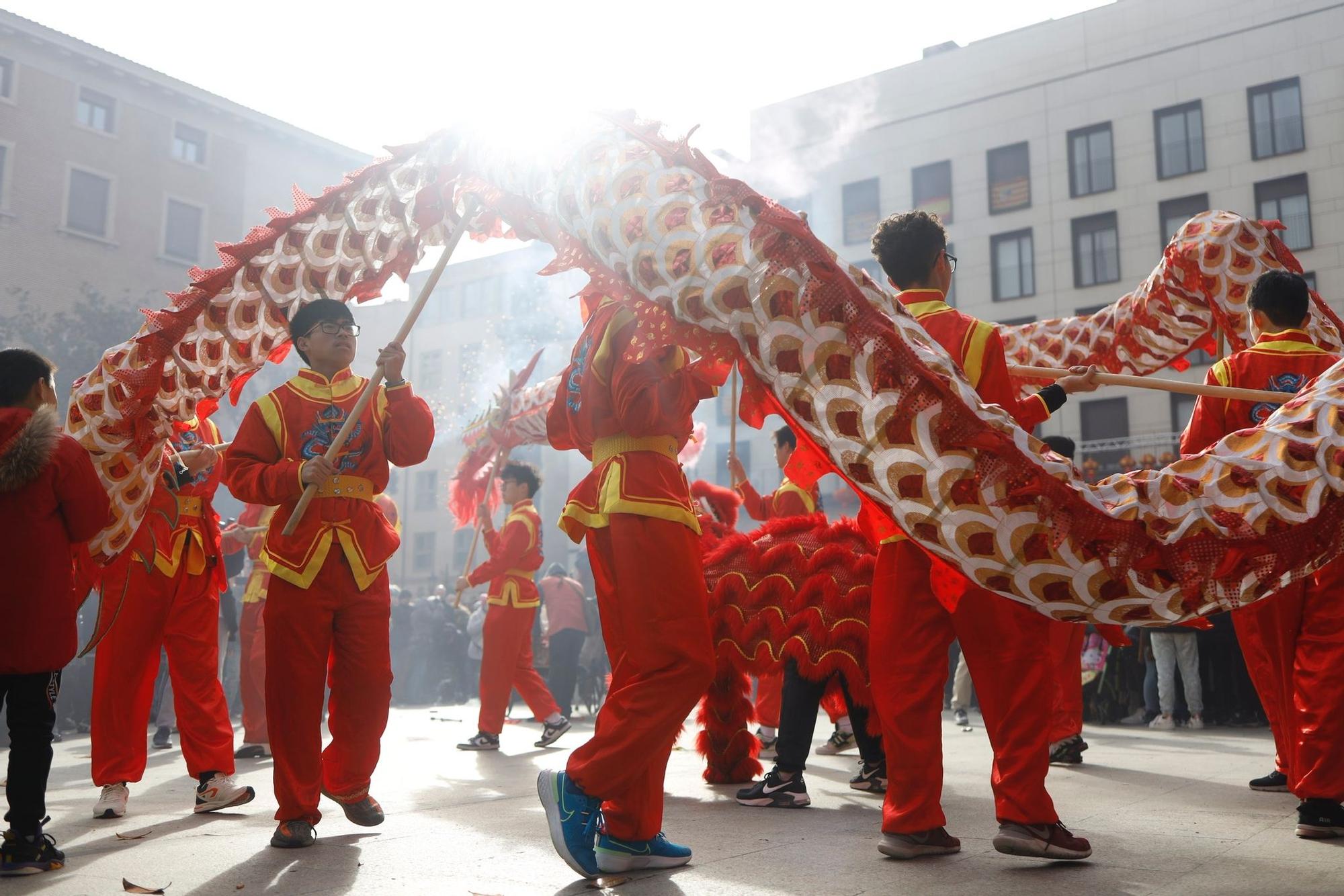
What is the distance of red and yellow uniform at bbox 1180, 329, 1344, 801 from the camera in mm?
3910

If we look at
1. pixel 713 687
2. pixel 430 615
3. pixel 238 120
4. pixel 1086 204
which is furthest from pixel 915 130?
pixel 713 687

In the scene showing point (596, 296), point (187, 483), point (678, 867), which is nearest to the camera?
point (678, 867)

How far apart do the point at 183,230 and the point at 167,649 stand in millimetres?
22023

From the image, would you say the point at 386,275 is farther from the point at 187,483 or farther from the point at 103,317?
the point at 103,317

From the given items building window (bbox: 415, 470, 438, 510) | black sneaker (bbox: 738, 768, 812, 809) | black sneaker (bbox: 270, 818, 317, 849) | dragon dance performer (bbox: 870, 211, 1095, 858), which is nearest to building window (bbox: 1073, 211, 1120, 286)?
building window (bbox: 415, 470, 438, 510)

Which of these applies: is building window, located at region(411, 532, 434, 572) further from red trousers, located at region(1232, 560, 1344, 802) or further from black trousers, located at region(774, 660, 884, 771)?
red trousers, located at region(1232, 560, 1344, 802)

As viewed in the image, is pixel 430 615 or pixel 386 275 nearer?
pixel 386 275

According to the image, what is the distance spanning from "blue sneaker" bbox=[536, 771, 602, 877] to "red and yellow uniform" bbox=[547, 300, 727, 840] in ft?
0.13

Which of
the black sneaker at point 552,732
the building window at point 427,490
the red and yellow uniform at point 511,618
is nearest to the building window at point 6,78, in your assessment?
the building window at point 427,490

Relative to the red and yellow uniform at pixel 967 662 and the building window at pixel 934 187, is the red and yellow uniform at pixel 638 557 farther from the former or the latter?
the building window at pixel 934 187

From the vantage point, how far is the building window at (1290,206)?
22.9 meters

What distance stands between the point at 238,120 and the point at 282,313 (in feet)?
75.2

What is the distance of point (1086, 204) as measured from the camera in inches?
1002

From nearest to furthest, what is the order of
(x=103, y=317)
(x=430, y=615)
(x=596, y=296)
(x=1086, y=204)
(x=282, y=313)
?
(x=596, y=296) < (x=282, y=313) < (x=430, y=615) < (x=103, y=317) < (x=1086, y=204)
